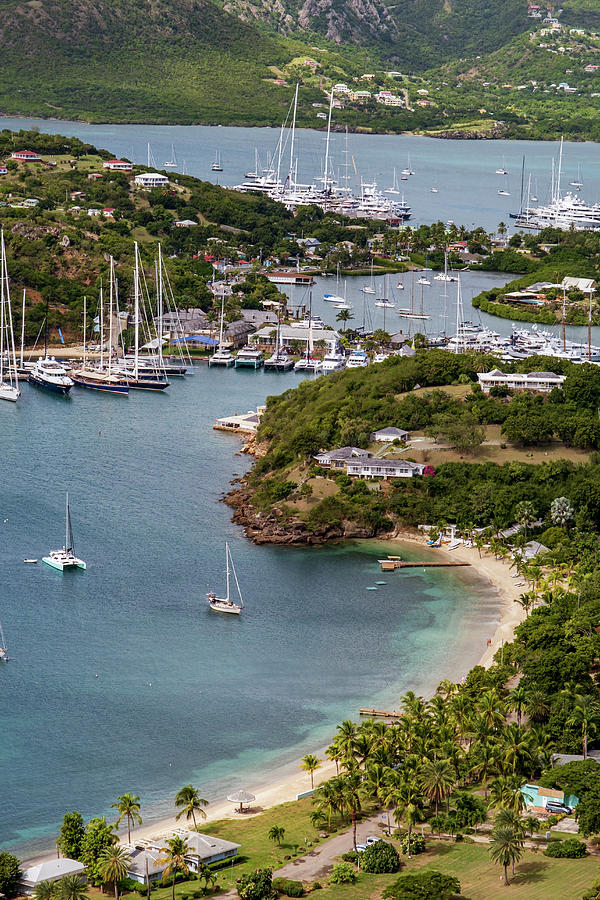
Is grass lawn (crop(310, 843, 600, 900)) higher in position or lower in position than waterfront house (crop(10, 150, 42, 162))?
lower

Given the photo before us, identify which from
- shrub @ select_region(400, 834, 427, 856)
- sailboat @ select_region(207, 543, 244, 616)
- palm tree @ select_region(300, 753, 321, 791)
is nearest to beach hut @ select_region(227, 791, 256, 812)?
palm tree @ select_region(300, 753, 321, 791)

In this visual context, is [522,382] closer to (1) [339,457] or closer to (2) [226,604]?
(1) [339,457]

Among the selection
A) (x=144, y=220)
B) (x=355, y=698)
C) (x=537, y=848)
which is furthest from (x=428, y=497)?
(x=144, y=220)

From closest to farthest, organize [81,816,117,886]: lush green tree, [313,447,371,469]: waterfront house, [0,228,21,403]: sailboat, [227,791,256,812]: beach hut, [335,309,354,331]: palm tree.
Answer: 1. [81,816,117,886]: lush green tree
2. [227,791,256,812]: beach hut
3. [313,447,371,469]: waterfront house
4. [0,228,21,403]: sailboat
5. [335,309,354,331]: palm tree

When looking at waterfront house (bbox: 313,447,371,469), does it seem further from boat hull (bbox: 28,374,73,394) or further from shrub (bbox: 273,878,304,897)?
shrub (bbox: 273,878,304,897)

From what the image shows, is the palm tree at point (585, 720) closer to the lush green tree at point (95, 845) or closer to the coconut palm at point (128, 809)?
the coconut palm at point (128, 809)

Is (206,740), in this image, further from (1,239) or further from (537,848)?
(1,239)

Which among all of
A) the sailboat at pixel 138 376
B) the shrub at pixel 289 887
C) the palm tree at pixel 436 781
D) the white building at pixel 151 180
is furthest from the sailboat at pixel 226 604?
the white building at pixel 151 180

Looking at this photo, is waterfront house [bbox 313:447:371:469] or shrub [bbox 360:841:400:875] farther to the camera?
waterfront house [bbox 313:447:371:469]
